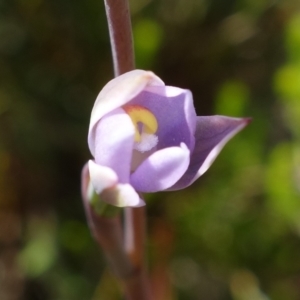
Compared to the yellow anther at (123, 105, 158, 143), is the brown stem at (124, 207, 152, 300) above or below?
below

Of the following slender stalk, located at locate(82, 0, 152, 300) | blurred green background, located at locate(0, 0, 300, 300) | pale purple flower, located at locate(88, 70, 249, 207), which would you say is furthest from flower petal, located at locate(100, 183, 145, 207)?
blurred green background, located at locate(0, 0, 300, 300)

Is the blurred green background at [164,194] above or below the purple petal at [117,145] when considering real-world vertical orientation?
below

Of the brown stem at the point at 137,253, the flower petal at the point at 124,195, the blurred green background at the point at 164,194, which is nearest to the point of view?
the flower petal at the point at 124,195

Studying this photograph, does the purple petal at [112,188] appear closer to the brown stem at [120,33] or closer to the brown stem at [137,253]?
the brown stem at [120,33]

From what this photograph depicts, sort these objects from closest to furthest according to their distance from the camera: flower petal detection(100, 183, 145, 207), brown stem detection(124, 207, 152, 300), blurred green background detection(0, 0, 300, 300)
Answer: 1. flower petal detection(100, 183, 145, 207)
2. brown stem detection(124, 207, 152, 300)
3. blurred green background detection(0, 0, 300, 300)

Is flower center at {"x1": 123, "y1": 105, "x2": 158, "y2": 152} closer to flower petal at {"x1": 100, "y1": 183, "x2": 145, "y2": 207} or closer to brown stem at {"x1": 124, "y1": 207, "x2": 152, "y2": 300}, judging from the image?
flower petal at {"x1": 100, "y1": 183, "x2": 145, "y2": 207}

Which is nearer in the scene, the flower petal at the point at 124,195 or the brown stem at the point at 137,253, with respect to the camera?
the flower petal at the point at 124,195

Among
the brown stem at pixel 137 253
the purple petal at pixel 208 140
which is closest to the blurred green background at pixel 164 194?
the brown stem at pixel 137 253

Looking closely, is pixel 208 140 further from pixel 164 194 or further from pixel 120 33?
pixel 164 194
